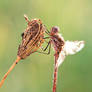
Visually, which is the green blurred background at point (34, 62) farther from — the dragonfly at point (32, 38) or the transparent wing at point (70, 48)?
the dragonfly at point (32, 38)

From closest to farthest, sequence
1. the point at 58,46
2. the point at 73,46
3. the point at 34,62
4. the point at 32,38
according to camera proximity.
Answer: the point at 32,38 < the point at 58,46 < the point at 73,46 < the point at 34,62

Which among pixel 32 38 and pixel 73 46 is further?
pixel 73 46

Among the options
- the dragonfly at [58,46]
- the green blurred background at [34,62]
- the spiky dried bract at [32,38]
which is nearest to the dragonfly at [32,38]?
the spiky dried bract at [32,38]

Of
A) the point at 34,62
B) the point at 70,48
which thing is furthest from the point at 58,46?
the point at 34,62

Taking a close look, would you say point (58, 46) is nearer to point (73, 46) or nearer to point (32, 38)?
point (73, 46)

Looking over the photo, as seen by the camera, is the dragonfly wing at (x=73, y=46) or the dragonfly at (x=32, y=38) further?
the dragonfly wing at (x=73, y=46)

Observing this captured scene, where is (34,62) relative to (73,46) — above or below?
above

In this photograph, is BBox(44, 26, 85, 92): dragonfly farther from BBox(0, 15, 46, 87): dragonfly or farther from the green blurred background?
the green blurred background

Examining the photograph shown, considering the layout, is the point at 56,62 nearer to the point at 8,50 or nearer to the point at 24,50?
the point at 24,50

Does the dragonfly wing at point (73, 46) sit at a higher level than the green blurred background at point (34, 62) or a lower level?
lower

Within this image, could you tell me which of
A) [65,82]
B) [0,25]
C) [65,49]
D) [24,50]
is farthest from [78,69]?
[24,50]
